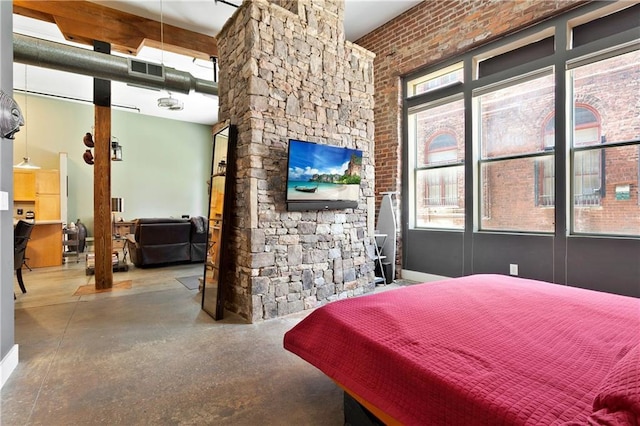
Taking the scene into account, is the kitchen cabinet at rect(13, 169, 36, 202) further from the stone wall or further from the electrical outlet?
the electrical outlet

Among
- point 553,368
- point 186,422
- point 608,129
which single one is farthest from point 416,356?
point 608,129

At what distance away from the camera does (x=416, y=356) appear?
4.17ft

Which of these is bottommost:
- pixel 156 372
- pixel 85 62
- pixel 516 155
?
A: pixel 156 372

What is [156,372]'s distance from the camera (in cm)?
229

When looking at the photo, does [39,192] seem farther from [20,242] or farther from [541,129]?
[541,129]

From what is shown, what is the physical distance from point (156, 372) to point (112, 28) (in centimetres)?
478

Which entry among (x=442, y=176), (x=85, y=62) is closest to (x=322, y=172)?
(x=442, y=176)

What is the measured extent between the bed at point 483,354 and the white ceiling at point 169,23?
4606 millimetres

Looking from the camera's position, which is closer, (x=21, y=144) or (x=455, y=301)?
(x=455, y=301)

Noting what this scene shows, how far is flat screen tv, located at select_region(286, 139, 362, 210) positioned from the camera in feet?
11.5

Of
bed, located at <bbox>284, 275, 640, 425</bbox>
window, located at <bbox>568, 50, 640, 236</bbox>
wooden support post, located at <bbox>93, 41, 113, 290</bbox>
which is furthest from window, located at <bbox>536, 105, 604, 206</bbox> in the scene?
wooden support post, located at <bbox>93, 41, 113, 290</bbox>

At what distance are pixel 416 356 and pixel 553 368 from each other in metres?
0.47

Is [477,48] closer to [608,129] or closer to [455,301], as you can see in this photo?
[608,129]

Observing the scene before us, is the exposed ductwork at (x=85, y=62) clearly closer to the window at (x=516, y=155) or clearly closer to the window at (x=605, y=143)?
the window at (x=516, y=155)
